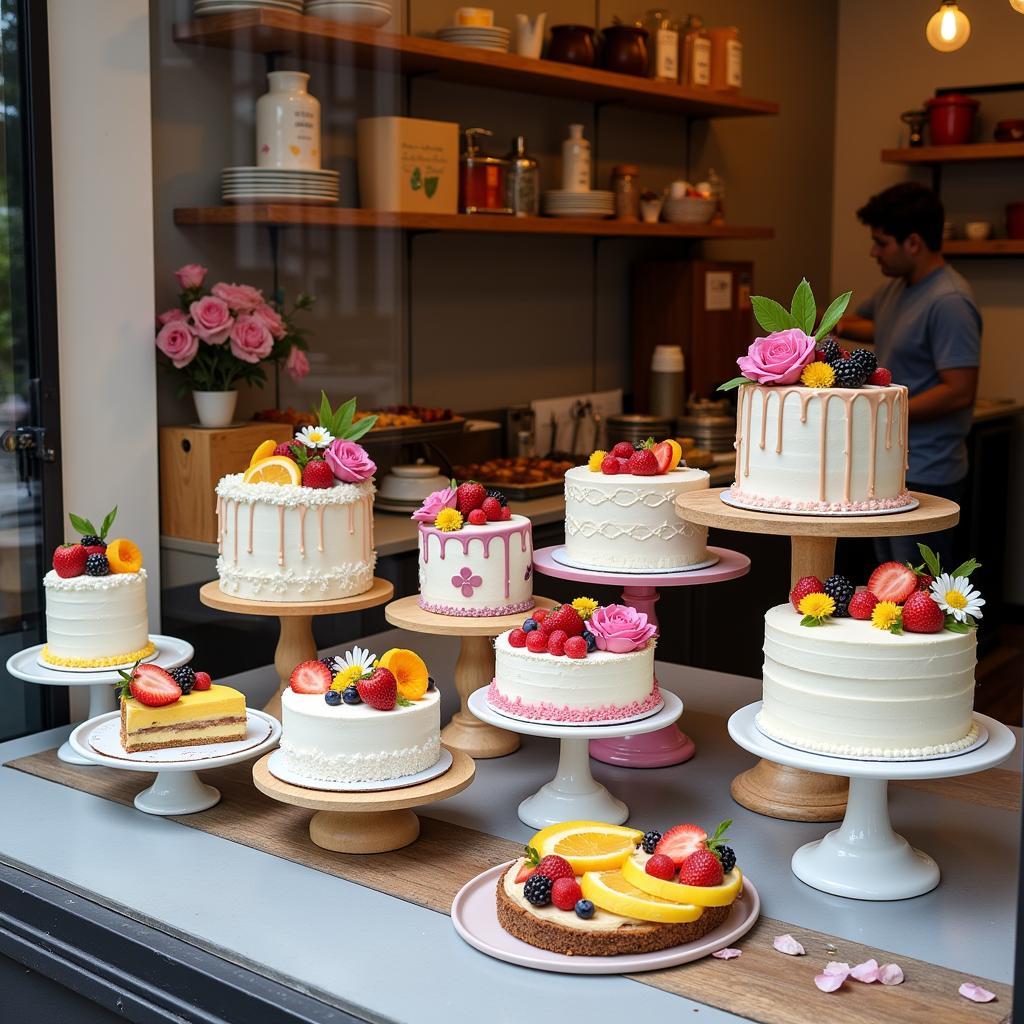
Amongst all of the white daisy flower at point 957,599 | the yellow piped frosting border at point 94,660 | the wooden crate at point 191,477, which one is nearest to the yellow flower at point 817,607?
the white daisy flower at point 957,599

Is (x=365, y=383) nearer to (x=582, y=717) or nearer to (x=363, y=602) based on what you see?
(x=363, y=602)

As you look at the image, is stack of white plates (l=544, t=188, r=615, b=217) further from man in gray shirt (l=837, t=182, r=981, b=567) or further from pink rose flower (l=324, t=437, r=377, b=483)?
pink rose flower (l=324, t=437, r=377, b=483)

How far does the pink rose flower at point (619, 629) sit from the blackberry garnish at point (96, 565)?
79 cm

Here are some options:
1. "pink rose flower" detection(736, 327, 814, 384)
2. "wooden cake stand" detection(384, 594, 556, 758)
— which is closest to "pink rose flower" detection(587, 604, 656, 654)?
"wooden cake stand" detection(384, 594, 556, 758)

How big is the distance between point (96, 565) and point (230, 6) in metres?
1.34

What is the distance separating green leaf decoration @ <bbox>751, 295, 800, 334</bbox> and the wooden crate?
1284 millimetres

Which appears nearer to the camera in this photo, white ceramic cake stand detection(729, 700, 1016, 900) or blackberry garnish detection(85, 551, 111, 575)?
white ceramic cake stand detection(729, 700, 1016, 900)

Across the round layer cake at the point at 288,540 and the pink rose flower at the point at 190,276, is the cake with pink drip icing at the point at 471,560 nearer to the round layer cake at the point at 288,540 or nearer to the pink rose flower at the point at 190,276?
the round layer cake at the point at 288,540

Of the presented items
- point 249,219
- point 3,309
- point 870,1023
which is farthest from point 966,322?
point 870,1023

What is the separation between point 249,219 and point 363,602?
1.15m

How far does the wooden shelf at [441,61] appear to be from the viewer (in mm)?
2899

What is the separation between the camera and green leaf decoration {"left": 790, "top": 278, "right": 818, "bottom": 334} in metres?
1.83

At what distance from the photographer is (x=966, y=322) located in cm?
363

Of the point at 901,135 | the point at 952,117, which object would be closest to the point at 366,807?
the point at 952,117
